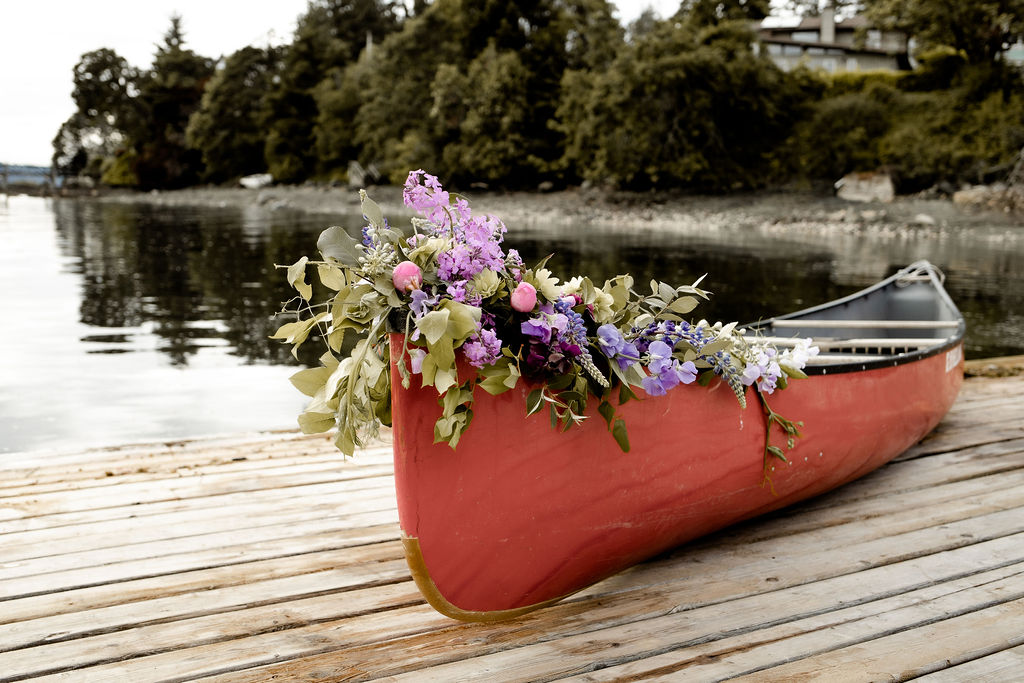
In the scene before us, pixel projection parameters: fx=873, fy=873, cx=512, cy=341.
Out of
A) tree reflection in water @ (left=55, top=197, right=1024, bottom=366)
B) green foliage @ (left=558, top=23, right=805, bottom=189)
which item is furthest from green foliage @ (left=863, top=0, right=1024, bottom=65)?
tree reflection in water @ (left=55, top=197, right=1024, bottom=366)

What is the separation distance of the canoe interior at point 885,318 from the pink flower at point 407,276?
2821 mm

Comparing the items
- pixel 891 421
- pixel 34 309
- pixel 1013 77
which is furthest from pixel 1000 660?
pixel 1013 77

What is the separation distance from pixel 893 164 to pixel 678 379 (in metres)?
26.8

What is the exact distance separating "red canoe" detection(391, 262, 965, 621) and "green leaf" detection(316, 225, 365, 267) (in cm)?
22

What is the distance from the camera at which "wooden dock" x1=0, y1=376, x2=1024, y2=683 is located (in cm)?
211

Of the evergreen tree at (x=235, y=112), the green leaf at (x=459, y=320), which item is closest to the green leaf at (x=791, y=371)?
the green leaf at (x=459, y=320)

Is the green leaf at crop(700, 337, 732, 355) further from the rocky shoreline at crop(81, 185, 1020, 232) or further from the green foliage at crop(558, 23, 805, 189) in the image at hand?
the green foliage at crop(558, 23, 805, 189)

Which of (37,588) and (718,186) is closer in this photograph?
(37,588)

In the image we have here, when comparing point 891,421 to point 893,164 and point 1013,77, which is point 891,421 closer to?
point 893,164

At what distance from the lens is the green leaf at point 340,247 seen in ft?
6.40

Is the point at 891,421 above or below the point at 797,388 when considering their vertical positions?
below

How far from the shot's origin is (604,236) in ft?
69.6

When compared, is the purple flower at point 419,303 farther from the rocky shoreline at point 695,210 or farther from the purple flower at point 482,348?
the rocky shoreline at point 695,210

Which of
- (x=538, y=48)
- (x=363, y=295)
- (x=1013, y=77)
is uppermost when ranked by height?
(x=538, y=48)
